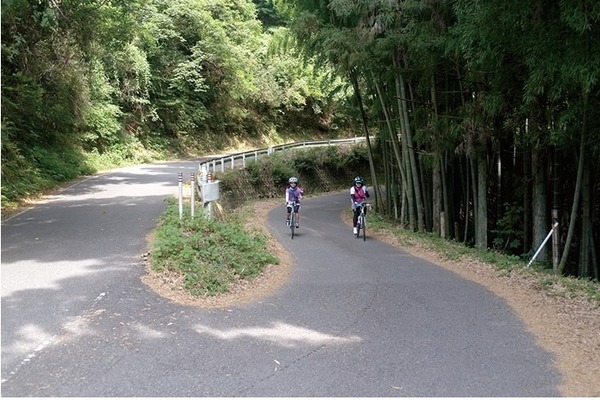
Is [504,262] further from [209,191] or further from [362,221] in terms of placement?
[209,191]

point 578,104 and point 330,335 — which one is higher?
point 578,104

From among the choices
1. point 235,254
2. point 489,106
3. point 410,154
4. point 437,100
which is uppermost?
point 437,100

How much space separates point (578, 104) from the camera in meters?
7.50

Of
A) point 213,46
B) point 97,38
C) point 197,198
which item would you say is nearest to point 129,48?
point 213,46

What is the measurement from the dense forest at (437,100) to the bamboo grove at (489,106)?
32 mm

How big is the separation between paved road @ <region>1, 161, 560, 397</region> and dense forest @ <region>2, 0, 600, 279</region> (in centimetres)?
321

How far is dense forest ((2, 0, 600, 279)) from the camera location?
273 inches

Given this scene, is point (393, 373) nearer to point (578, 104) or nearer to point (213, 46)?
point (578, 104)

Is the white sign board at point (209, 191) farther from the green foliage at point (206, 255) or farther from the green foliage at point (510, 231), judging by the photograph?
the green foliage at point (510, 231)

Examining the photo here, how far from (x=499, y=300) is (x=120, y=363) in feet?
16.3

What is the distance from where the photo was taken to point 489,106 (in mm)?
8688

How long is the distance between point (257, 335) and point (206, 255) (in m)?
2.42

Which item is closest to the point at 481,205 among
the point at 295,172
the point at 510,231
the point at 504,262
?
the point at 510,231

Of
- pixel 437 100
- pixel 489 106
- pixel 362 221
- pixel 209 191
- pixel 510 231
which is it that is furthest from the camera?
pixel 362 221
